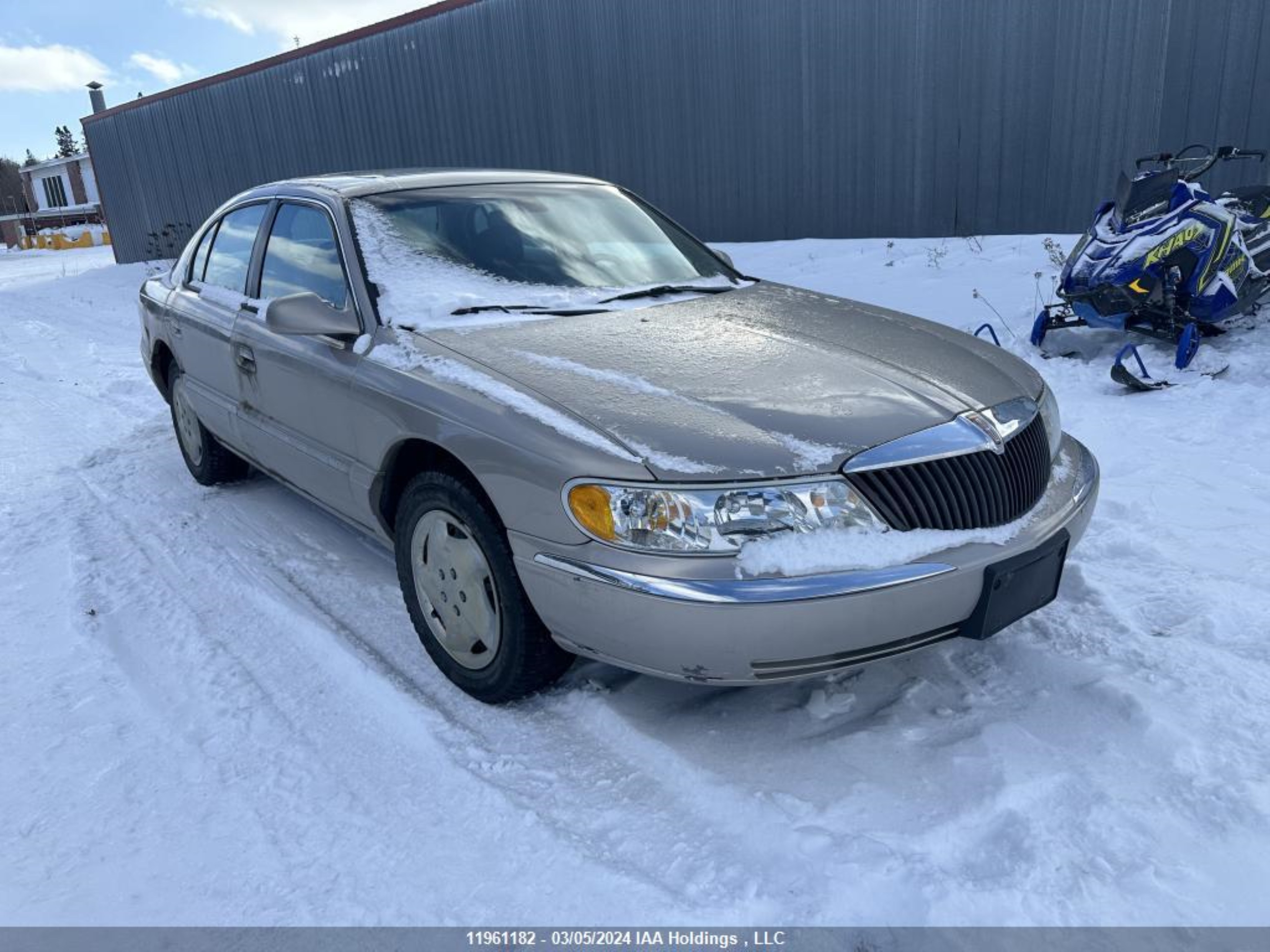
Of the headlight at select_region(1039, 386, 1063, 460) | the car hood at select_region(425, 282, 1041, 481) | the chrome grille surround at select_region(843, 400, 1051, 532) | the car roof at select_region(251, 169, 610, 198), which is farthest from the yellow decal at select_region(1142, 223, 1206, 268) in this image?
the chrome grille surround at select_region(843, 400, 1051, 532)

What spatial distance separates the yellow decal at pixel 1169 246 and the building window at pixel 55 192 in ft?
239

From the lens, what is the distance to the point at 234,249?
164 inches

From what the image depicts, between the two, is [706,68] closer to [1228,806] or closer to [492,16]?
[492,16]

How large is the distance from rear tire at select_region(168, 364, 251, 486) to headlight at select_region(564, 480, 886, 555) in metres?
2.96

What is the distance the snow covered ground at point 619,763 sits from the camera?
76.8 inches

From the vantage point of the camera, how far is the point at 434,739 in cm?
251

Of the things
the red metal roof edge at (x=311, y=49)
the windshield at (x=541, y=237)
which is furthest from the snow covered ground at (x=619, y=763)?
the red metal roof edge at (x=311, y=49)

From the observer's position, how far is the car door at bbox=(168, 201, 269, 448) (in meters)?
3.97

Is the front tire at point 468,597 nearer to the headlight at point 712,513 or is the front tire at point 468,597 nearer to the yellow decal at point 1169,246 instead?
the headlight at point 712,513

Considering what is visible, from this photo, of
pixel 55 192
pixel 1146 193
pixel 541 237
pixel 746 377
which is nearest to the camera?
pixel 746 377

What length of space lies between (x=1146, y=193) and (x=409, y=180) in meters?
4.89

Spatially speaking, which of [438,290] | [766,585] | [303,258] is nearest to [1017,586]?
[766,585]

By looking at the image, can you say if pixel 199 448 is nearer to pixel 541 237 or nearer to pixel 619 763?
pixel 541 237
